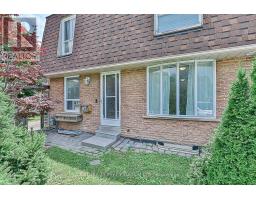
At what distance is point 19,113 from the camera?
27.5ft

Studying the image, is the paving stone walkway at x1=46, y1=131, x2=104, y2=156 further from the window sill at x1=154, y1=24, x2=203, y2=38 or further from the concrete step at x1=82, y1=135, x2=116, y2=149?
the window sill at x1=154, y1=24, x2=203, y2=38

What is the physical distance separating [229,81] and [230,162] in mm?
4061

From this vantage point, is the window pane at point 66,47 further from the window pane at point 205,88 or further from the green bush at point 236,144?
the green bush at point 236,144

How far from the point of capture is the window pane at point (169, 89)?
8.81m

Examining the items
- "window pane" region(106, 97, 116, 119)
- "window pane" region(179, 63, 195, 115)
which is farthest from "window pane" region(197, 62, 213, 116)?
"window pane" region(106, 97, 116, 119)

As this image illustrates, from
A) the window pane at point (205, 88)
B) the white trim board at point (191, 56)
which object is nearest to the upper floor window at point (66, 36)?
the white trim board at point (191, 56)

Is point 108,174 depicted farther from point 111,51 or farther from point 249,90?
point 111,51

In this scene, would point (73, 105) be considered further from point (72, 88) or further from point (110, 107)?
point (110, 107)

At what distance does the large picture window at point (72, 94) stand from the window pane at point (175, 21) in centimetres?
511

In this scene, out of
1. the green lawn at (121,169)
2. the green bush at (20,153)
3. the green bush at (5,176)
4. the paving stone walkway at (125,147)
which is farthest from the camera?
the paving stone walkway at (125,147)

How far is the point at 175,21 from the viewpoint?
841cm

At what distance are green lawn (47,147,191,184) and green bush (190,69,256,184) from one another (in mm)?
1667

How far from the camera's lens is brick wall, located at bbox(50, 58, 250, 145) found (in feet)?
25.5
